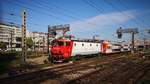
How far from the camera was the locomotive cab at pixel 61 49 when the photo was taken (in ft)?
87.4

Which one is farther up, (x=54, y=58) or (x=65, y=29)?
(x=65, y=29)

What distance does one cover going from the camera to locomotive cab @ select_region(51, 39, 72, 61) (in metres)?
26.6

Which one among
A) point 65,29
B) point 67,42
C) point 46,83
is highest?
point 65,29

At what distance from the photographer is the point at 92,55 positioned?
121 feet

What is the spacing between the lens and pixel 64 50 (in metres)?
26.7

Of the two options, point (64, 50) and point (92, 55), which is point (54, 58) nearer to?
point (64, 50)

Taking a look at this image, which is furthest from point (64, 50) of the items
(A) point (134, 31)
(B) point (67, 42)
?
(A) point (134, 31)

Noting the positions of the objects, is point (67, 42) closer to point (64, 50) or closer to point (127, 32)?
point (64, 50)

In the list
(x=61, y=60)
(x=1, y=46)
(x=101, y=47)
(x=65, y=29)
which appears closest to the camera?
(x=61, y=60)

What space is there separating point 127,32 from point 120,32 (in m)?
2.52

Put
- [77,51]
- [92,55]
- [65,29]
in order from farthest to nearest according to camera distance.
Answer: [65,29] → [92,55] → [77,51]

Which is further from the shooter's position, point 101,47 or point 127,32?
point 127,32

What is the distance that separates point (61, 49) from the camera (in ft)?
87.9

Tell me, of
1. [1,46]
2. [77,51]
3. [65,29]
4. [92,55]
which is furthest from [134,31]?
[1,46]
